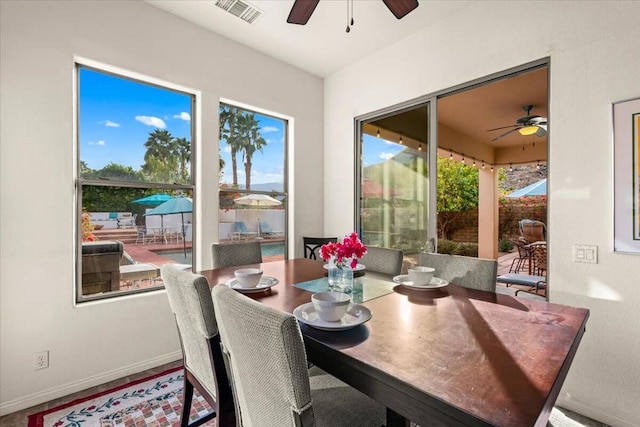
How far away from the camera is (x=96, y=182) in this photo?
2.47m

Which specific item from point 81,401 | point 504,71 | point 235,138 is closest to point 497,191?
point 504,71

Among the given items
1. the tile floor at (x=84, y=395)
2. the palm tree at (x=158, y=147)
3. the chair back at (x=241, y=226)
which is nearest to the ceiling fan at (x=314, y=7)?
the palm tree at (x=158, y=147)

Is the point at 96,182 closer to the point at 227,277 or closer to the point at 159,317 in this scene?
the point at 159,317

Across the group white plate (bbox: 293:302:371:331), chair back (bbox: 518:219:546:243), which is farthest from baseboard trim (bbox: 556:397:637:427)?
chair back (bbox: 518:219:546:243)

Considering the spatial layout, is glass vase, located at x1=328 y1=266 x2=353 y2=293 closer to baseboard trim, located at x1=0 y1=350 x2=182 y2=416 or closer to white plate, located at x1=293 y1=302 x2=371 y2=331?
white plate, located at x1=293 y1=302 x2=371 y2=331

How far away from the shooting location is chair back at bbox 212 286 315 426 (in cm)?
83

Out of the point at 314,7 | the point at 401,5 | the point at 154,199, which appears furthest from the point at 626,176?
the point at 154,199

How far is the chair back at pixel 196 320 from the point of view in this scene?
1.29 metres

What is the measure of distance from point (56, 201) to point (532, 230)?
5946 mm

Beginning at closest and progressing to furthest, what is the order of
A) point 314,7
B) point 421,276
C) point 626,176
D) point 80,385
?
point 421,276 < point 626,176 < point 314,7 < point 80,385

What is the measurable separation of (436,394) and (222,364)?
3.13 ft

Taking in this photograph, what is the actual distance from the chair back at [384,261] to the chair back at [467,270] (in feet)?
0.75

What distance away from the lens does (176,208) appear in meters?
2.91

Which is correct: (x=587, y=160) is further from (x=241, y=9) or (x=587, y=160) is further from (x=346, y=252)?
(x=241, y=9)
